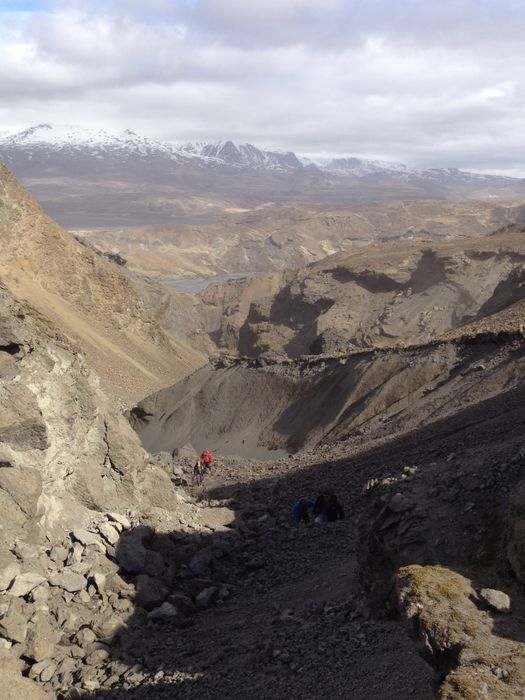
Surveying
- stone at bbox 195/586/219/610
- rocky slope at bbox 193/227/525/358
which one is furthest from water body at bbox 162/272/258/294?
stone at bbox 195/586/219/610

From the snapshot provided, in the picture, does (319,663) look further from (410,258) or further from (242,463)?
(410,258)

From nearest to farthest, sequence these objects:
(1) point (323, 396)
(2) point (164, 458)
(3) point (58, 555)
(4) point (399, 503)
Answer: (4) point (399, 503) → (3) point (58, 555) → (2) point (164, 458) → (1) point (323, 396)

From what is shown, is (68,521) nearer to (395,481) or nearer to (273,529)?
(273,529)

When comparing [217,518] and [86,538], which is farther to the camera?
[217,518]

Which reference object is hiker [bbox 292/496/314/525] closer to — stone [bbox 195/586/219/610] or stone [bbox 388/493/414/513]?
stone [bbox 195/586/219/610]

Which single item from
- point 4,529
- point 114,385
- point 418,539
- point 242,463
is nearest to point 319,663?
point 418,539

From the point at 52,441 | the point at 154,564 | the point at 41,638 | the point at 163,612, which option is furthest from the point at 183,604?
the point at 52,441

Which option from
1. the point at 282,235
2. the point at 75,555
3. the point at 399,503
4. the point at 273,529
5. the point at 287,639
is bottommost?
the point at 273,529

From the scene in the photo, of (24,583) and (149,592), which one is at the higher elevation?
(24,583)
